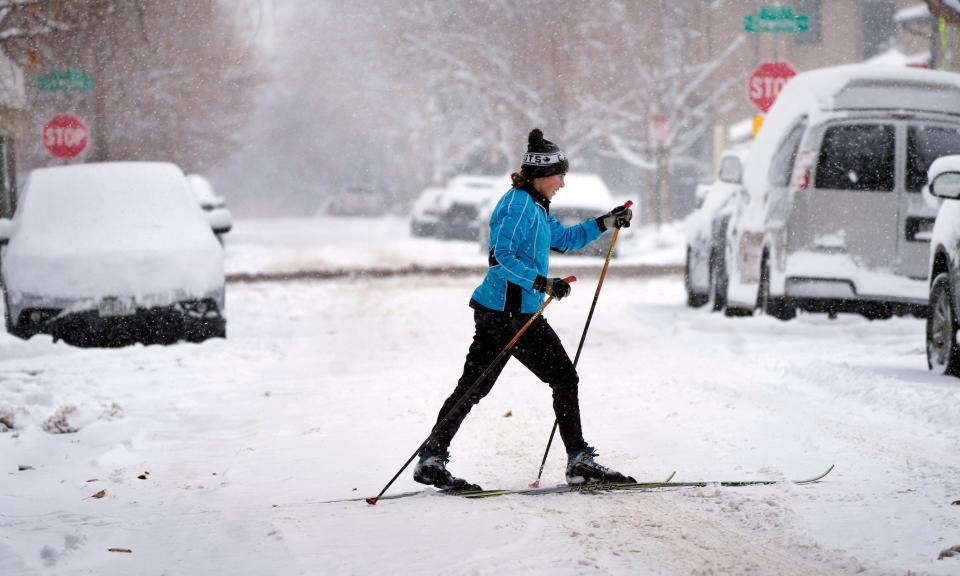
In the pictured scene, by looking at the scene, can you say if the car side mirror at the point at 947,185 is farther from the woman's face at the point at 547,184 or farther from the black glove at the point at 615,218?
the woman's face at the point at 547,184

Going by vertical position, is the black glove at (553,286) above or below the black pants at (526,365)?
above

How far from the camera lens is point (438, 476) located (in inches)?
241

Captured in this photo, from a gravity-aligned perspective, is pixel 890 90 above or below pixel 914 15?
below

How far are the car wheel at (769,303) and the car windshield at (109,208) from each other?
5.41 metres

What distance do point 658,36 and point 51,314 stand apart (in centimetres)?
3270

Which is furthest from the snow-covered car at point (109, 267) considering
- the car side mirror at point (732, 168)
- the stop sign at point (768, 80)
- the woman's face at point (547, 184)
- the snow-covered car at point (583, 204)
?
the snow-covered car at point (583, 204)

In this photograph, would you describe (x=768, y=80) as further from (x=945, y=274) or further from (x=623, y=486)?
(x=623, y=486)

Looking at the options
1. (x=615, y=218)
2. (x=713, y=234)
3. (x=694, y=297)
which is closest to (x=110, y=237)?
(x=713, y=234)

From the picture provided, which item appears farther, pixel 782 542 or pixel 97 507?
pixel 97 507

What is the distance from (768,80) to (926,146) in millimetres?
8292

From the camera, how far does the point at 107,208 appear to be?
42.5 feet

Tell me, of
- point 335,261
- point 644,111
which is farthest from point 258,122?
point 335,261

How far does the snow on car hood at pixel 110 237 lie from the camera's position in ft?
39.0

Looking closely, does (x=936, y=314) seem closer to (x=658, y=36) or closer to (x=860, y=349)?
(x=860, y=349)
